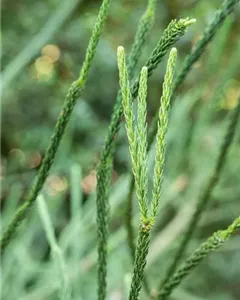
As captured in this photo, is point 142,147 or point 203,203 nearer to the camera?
point 142,147

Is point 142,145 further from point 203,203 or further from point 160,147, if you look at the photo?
point 203,203

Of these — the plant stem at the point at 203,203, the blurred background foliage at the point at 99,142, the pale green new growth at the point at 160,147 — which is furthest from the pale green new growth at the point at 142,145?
the blurred background foliage at the point at 99,142

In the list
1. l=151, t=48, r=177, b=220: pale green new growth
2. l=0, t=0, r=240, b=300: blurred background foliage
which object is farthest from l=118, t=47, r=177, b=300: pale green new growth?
l=0, t=0, r=240, b=300: blurred background foliage

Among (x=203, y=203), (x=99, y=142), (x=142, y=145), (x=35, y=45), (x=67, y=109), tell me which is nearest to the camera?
(x=142, y=145)

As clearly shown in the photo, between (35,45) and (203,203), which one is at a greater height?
(35,45)

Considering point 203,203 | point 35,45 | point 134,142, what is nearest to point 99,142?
point 35,45

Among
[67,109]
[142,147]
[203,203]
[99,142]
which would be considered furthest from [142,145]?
[99,142]

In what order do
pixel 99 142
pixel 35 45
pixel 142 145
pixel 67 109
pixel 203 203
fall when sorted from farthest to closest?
pixel 99 142
pixel 35 45
pixel 203 203
pixel 67 109
pixel 142 145

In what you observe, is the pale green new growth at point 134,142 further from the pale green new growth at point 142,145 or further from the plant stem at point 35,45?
the plant stem at point 35,45
